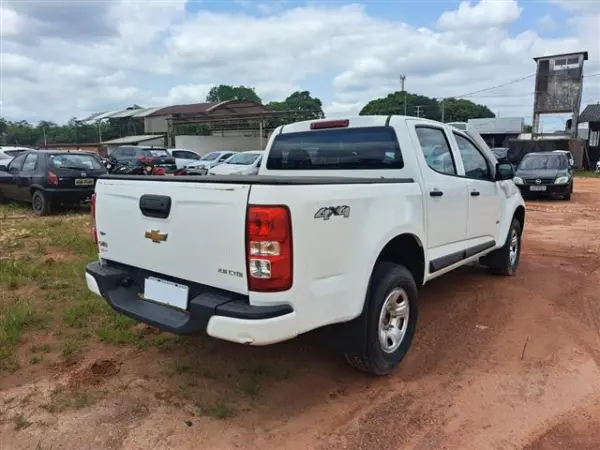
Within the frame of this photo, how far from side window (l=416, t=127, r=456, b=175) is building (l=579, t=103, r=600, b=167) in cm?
3267

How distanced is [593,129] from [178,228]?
3931cm

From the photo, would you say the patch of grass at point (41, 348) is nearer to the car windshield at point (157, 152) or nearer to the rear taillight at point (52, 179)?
the rear taillight at point (52, 179)

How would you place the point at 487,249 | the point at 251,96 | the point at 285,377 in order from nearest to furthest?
the point at 285,377
the point at 487,249
the point at 251,96

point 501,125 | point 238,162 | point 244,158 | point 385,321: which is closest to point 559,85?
point 501,125

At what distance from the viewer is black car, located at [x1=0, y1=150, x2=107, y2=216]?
35.7 feet

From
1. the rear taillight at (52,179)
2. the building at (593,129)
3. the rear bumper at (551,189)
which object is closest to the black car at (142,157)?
the rear taillight at (52,179)

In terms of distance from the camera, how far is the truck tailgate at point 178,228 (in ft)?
8.89

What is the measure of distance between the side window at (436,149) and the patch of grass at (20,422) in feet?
11.2

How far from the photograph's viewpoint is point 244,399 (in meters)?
3.29

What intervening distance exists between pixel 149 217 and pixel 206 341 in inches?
55.9

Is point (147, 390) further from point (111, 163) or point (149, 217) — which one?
point (111, 163)

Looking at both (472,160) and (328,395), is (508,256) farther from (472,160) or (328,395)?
(328,395)

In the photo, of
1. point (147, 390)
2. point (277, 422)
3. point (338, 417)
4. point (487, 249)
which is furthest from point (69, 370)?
point (487, 249)

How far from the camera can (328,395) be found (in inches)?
132
